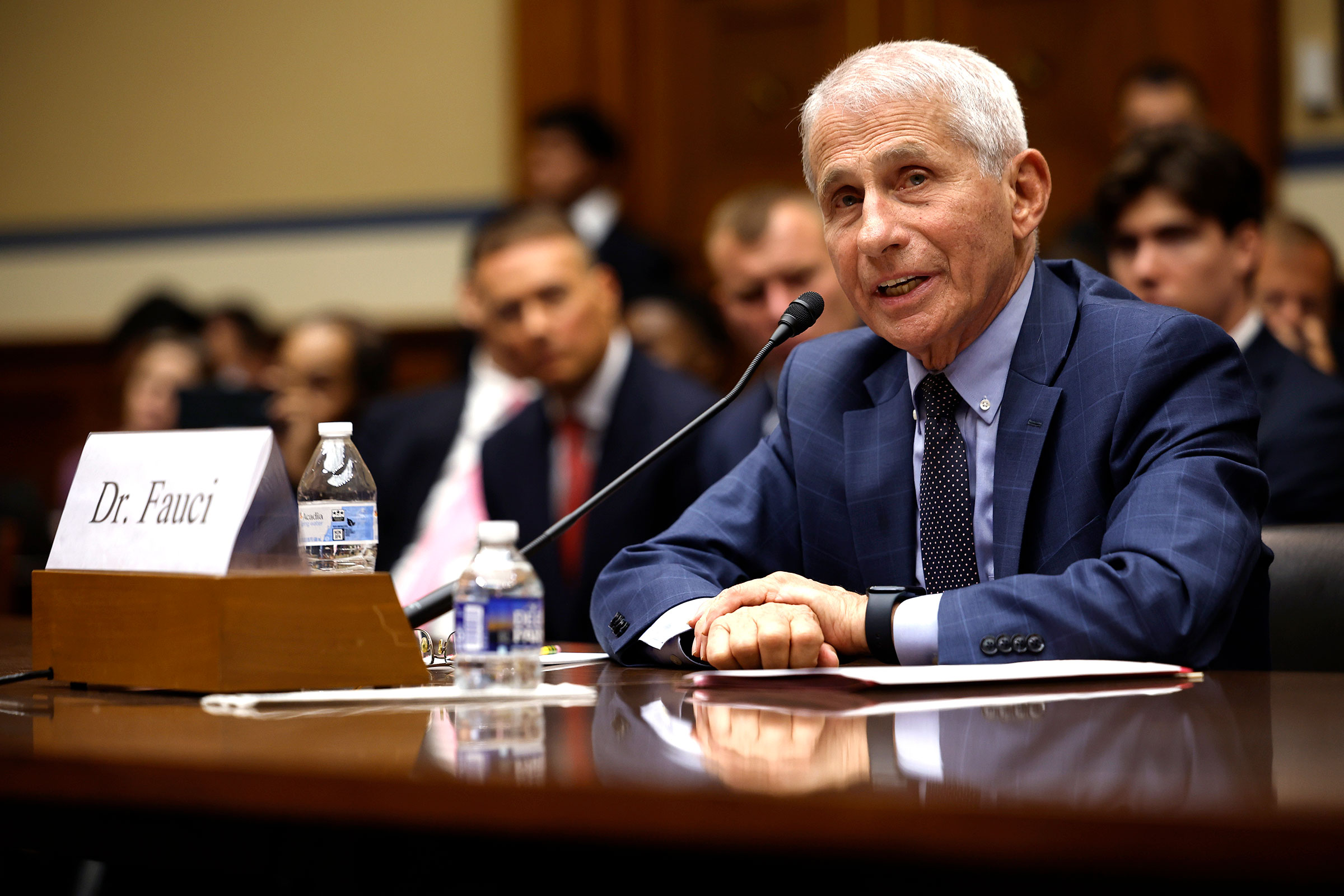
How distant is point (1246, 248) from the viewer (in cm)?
277

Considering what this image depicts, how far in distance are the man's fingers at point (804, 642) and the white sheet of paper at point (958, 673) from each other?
2 centimetres

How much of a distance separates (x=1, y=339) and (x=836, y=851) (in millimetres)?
6332

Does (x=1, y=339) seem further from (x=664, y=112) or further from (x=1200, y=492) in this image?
(x=1200, y=492)

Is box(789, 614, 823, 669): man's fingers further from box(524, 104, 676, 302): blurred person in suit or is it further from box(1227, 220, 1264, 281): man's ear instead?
box(524, 104, 676, 302): blurred person in suit

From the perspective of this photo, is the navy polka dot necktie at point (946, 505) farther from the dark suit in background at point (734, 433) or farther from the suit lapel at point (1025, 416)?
the dark suit in background at point (734, 433)

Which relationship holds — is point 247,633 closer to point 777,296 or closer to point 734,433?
point 734,433

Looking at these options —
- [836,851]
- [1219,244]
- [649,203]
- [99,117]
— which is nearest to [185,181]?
[99,117]

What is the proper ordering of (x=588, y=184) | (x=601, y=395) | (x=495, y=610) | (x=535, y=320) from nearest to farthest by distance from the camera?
(x=495, y=610) < (x=601, y=395) < (x=535, y=320) < (x=588, y=184)

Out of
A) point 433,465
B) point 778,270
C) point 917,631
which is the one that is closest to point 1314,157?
point 778,270

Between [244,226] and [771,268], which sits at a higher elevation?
[244,226]

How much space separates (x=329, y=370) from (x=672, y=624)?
2.70 meters

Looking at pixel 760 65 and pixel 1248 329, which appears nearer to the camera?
pixel 1248 329

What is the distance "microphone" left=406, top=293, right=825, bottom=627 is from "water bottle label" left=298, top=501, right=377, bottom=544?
97 mm

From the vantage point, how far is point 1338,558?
164cm
